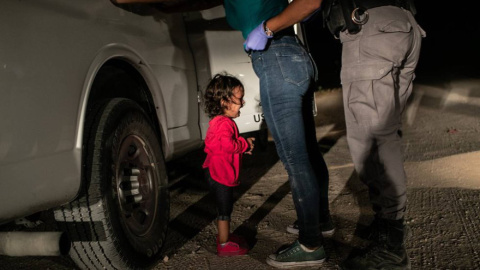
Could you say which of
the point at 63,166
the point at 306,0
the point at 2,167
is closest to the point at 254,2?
the point at 306,0

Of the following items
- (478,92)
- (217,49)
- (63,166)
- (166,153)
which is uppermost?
(217,49)

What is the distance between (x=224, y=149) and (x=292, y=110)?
1.71 feet

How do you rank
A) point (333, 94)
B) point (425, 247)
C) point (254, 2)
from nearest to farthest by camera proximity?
point (254, 2) < point (425, 247) < point (333, 94)

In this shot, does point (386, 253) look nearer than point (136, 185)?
Yes

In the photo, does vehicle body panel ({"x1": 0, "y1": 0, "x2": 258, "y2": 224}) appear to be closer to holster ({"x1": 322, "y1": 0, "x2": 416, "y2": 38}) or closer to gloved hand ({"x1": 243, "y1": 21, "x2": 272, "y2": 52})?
gloved hand ({"x1": 243, "y1": 21, "x2": 272, "y2": 52})

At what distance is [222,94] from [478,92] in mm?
6827

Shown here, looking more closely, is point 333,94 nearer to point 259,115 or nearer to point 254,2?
point 259,115

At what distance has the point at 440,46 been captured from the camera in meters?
18.5

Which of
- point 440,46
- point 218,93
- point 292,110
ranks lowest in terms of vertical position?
point 440,46

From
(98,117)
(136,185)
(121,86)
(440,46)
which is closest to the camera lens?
(98,117)

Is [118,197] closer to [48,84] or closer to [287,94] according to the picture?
[48,84]

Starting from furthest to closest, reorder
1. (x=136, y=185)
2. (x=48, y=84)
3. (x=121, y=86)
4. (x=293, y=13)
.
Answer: (x=121, y=86), (x=136, y=185), (x=293, y=13), (x=48, y=84)

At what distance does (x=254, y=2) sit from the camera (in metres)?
2.32

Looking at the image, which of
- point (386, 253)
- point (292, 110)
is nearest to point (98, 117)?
point (292, 110)
